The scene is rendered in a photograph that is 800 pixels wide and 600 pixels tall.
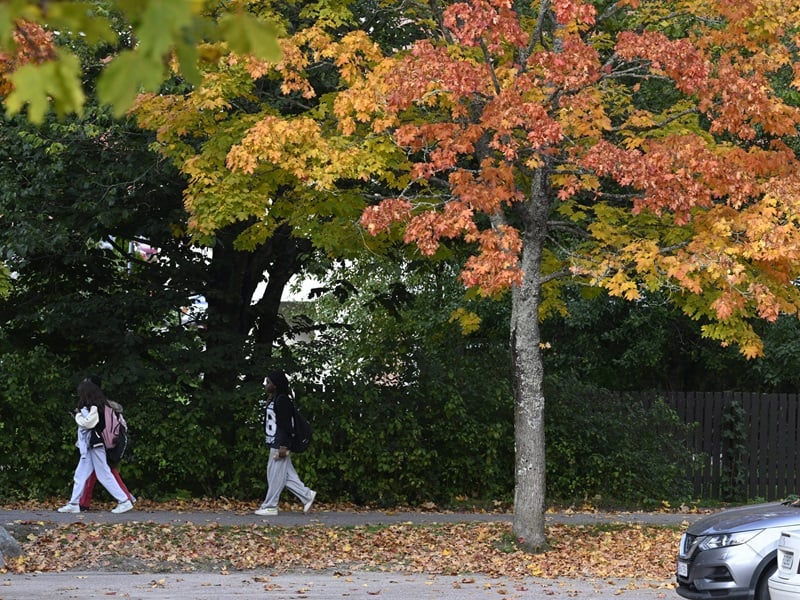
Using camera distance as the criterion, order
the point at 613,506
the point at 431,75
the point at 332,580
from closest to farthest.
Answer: the point at 332,580, the point at 431,75, the point at 613,506

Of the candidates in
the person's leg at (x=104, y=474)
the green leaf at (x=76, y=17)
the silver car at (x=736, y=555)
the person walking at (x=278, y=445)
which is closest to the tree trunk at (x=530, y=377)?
the person walking at (x=278, y=445)

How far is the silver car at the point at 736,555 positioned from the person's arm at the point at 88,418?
780cm

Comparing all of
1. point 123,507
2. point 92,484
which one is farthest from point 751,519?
point 92,484

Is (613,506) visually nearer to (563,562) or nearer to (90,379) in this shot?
(563,562)

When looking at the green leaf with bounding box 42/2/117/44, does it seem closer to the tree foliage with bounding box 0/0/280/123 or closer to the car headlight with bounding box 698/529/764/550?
the tree foliage with bounding box 0/0/280/123

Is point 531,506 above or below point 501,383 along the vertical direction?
below

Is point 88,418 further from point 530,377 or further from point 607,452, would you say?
point 607,452

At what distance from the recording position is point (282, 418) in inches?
620

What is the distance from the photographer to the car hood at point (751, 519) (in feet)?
32.4

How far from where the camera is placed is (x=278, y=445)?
1574 centimetres

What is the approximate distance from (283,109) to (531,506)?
20.0 ft

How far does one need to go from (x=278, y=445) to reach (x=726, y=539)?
701 centimetres

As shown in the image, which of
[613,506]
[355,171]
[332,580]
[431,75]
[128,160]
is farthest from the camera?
[613,506]

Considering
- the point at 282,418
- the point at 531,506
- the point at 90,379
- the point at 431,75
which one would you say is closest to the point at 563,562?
the point at 531,506
